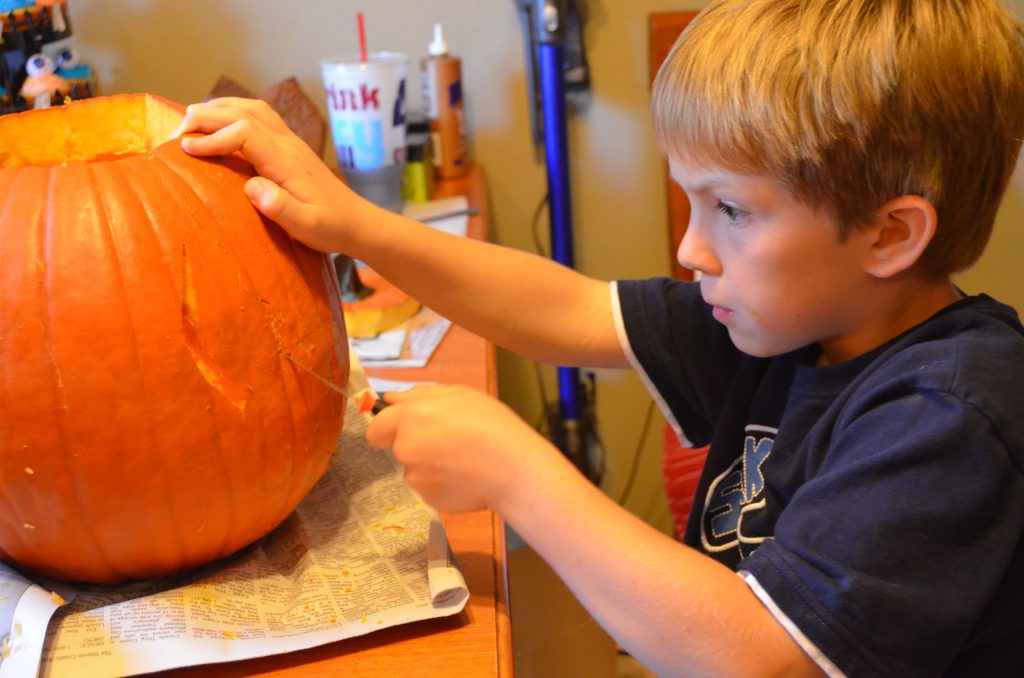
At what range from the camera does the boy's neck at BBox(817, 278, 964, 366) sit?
74 cm

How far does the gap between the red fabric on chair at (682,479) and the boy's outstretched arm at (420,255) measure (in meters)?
0.39

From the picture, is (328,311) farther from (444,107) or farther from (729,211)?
(444,107)

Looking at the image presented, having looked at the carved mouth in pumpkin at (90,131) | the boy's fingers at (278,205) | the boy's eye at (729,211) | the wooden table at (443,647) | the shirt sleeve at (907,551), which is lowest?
the wooden table at (443,647)

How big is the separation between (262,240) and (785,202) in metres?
0.37

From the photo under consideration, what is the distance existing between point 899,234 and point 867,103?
0.35 ft

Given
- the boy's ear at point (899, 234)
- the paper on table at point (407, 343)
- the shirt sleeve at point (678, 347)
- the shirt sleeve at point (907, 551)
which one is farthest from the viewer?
the paper on table at point (407, 343)

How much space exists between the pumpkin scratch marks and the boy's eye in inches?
14.7

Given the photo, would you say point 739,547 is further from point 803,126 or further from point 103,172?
point 103,172

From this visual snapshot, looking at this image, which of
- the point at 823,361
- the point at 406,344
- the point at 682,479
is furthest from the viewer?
the point at 682,479

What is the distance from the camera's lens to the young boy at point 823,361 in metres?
0.59

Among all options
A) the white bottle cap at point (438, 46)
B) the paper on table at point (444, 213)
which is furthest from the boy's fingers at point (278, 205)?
the white bottle cap at point (438, 46)

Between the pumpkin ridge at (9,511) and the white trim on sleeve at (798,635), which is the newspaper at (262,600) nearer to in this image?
the pumpkin ridge at (9,511)

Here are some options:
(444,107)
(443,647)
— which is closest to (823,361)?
(443,647)

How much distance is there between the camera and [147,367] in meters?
0.62
